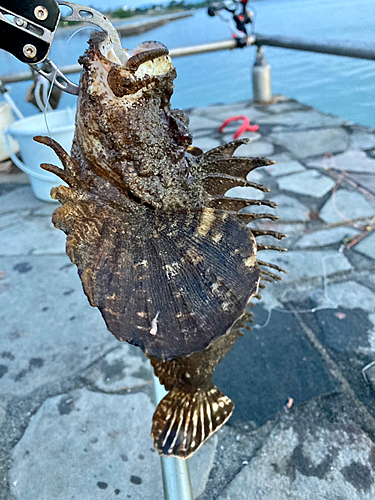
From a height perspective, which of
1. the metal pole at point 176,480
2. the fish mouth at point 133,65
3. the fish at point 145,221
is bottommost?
the metal pole at point 176,480

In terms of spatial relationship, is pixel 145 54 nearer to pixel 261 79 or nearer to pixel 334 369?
pixel 334 369

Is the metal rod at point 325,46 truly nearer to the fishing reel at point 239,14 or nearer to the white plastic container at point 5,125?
the fishing reel at point 239,14

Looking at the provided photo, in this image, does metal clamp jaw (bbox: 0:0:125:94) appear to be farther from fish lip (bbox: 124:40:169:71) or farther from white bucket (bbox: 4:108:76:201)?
white bucket (bbox: 4:108:76:201)

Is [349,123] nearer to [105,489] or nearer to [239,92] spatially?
[239,92]

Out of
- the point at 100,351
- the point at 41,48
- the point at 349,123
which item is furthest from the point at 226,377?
the point at 349,123

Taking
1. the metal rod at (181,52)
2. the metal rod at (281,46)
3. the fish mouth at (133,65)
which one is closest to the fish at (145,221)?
the fish mouth at (133,65)

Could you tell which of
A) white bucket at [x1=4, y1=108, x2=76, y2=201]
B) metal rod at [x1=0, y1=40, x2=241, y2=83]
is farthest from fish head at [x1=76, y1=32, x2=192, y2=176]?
metal rod at [x1=0, y1=40, x2=241, y2=83]
